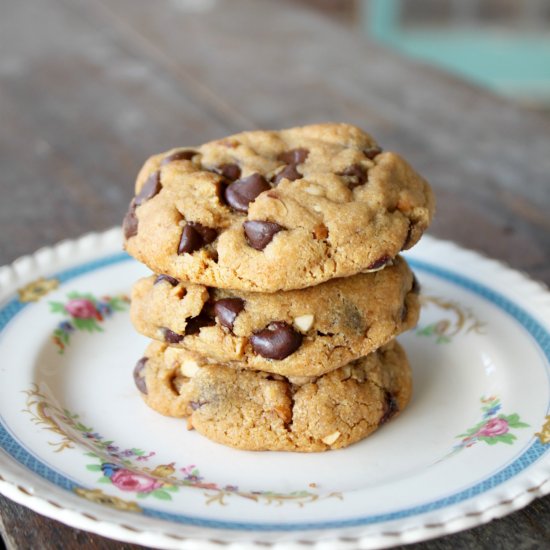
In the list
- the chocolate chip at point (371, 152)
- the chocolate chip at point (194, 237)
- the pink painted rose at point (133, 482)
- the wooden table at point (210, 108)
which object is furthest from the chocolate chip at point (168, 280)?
the wooden table at point (210, 108)

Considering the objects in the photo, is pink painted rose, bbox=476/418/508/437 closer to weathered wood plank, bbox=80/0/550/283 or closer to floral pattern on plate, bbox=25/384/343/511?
floral pattern on plate, bbox=25/384/343/511

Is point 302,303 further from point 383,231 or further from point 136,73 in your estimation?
point 136,73

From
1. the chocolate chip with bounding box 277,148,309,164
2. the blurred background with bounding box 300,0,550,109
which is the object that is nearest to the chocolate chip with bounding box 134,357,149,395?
the chocolate chip with bounding box 277,148,309,164

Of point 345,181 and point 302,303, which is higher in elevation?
point 345,181

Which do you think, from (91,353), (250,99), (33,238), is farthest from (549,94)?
(91,353)

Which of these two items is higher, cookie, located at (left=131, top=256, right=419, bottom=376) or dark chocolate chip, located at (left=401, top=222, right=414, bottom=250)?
dark chocolate chip, located at (left=401, top=222, right=414, bottom=250)

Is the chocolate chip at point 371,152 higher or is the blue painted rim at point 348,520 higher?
the chocolate chip at point 371,152

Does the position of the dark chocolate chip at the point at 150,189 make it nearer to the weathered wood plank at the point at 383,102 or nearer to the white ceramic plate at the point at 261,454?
the white ceramic plate at the point at 261,454
